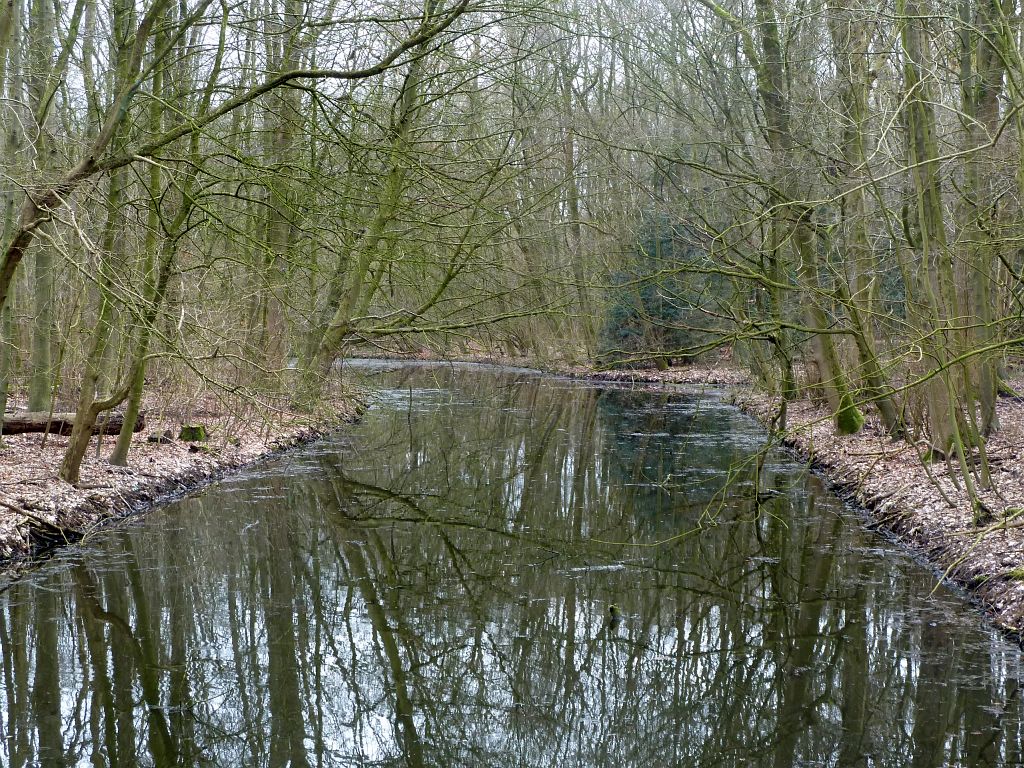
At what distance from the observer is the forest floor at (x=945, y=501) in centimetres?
836

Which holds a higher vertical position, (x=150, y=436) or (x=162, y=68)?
(x=162, y=68)

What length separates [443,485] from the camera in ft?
48.2

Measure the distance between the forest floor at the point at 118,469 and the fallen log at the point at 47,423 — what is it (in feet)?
0.50

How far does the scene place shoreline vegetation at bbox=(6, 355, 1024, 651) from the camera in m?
8.95

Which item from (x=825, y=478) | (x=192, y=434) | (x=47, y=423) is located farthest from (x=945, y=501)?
(x=47, y=423)

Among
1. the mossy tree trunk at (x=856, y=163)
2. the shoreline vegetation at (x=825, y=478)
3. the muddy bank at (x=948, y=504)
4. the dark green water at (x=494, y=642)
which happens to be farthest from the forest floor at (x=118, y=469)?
the mossy tree trunk at (x=856, y=163)

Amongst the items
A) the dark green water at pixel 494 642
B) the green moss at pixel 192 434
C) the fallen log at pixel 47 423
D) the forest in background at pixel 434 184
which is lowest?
the dark green water at pixel 494 642

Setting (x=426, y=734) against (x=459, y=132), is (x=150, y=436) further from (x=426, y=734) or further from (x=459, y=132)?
(x=426, y=734)

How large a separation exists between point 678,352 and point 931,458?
400 centimetres

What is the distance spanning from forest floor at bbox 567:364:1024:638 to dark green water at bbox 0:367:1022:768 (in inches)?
12.8

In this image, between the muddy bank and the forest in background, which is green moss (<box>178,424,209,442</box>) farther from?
the muddy bank

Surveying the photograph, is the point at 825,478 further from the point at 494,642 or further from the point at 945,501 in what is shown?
the point at 494,642

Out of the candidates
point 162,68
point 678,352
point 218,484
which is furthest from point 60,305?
point 678,352

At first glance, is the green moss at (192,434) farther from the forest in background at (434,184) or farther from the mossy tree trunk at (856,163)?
the mossy tree trunk at (856,163)
